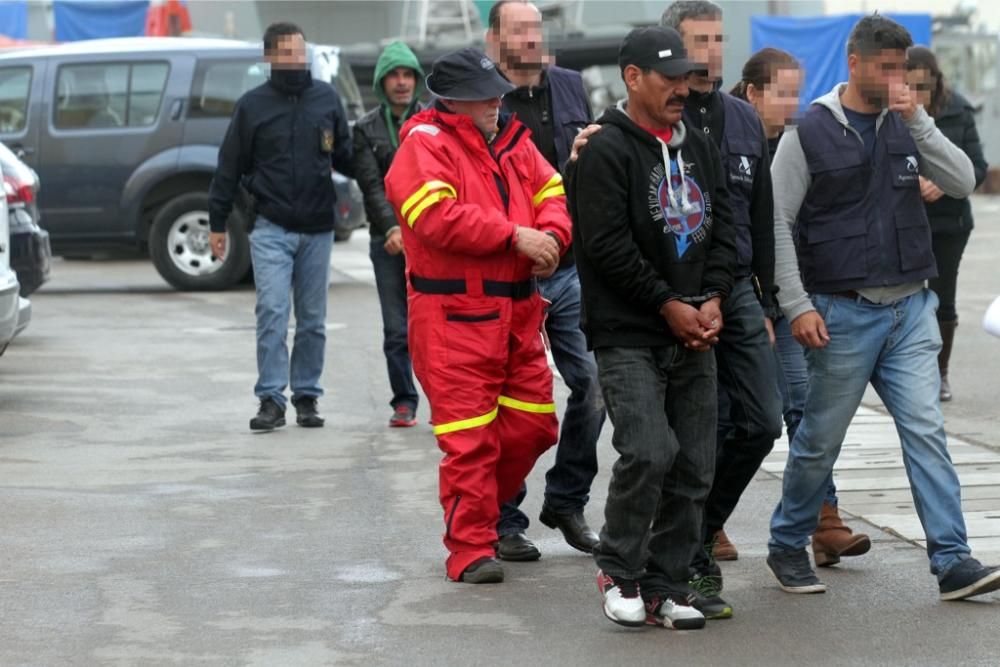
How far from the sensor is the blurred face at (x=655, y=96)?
5.43 metres

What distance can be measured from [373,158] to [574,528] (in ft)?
11.3

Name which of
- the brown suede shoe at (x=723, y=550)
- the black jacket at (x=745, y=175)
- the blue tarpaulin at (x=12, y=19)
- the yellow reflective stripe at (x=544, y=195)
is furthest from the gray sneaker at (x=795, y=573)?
the blue tarpaulin at (x=12, y=19)

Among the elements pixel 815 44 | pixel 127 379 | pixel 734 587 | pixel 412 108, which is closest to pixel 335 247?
pixel 815 44

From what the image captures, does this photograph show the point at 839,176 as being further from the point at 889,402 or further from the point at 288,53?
the point at 288,53

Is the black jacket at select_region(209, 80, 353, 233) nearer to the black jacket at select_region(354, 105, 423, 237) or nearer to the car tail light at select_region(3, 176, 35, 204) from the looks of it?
the black jacket at select_region(354, 105, 423, 237)

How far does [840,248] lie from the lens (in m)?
5.89

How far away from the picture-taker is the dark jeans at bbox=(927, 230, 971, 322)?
9.91 meters

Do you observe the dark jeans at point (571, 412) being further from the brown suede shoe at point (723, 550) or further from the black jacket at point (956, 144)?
the black jacket at point (956, 144)

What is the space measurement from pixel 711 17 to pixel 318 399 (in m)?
5.23

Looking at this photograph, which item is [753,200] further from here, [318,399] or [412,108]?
[318,399]

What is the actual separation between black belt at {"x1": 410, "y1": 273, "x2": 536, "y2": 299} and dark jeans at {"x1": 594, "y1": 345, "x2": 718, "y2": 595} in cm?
67

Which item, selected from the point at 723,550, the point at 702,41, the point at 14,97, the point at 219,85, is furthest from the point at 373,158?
the point at 14,97

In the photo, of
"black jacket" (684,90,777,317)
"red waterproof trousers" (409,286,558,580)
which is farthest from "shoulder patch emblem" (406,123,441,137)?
"black jacket" (684,90,777,317)

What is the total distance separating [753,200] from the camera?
19.4 feet
